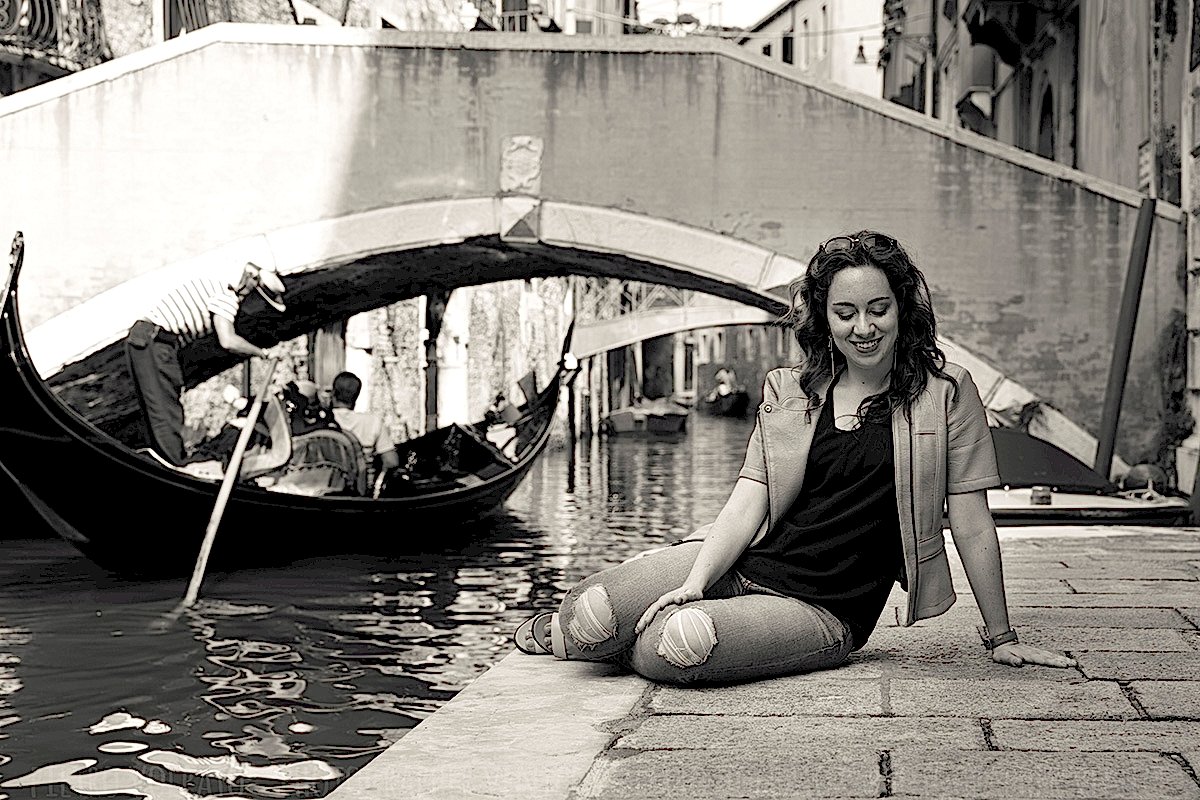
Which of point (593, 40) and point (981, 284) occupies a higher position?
point (593, 40)

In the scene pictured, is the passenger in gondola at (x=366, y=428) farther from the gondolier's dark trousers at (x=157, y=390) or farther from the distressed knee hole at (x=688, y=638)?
the distressed knee hole at (x=688, y=638)

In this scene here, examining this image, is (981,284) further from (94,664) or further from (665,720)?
(665,720)

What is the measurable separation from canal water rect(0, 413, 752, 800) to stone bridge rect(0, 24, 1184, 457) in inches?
59.2

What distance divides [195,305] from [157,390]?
1.07 meters

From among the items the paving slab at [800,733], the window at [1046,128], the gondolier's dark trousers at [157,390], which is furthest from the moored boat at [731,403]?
the paving slab at [800,733]

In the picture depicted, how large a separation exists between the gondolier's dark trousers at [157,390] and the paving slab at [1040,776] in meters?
5.35

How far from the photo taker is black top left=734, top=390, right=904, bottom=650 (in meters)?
2.19

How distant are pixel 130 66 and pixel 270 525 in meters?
2.65

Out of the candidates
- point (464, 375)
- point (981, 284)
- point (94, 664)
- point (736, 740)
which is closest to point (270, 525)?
point (94, 664)

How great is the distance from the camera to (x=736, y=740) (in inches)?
70.0

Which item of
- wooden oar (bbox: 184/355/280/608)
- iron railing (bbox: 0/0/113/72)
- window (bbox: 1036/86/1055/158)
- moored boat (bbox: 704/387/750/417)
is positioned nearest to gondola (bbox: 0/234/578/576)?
wooden oar (bbox: 184/355/280/608)

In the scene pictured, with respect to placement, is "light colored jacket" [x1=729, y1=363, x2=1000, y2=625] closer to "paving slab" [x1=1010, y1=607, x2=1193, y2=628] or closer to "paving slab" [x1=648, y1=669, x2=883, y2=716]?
"paving slab" [x1=648, y1=669, x2=883, y2=716]

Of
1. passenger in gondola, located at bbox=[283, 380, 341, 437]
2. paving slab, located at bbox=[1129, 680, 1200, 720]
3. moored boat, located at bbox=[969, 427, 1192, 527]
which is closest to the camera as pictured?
paving slab, located at bbox=[1129, 680, 1200, 720]

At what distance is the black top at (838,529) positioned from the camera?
2.19 meters
